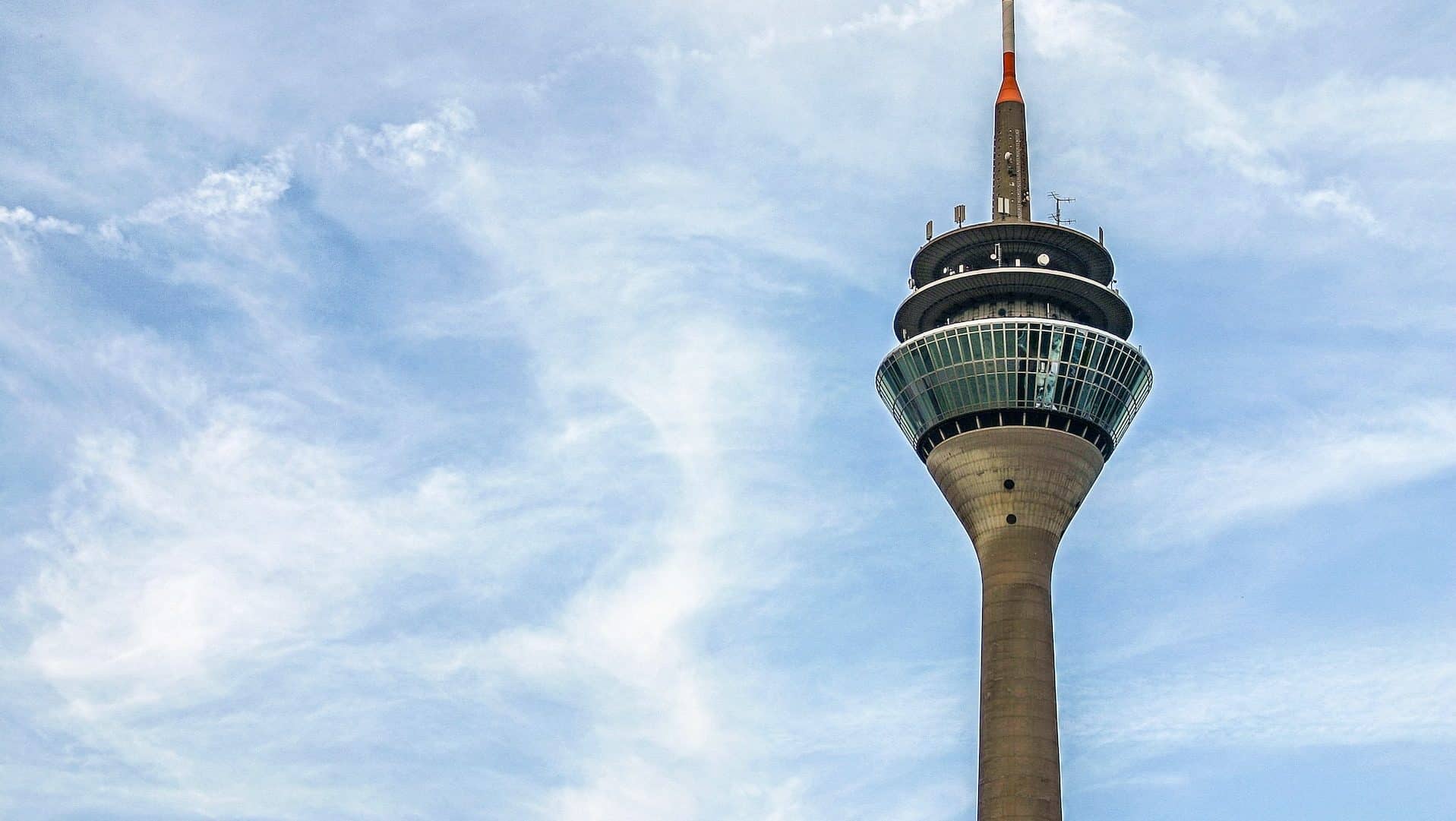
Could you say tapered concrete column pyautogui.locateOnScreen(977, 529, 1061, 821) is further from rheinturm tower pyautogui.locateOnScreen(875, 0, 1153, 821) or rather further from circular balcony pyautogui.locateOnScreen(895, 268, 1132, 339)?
circular balcony pyautogui.locateOnScreen(895, 268, 1132, 339)

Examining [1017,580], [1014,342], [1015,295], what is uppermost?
[1015,295]

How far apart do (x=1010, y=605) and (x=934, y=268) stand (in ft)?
96.9

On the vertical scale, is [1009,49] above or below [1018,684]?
above

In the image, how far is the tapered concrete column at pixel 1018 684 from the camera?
453 ft

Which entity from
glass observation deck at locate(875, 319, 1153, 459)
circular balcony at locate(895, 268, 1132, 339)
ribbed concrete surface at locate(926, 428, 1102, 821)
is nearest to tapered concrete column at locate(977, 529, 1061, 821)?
ribbed concrete surface at locate(926, 428, 1102, 821)

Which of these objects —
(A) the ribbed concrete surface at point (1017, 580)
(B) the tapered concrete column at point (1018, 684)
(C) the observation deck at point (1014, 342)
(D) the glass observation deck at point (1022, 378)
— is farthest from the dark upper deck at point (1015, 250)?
(B) the tapered concrete column at point (1018, 684)

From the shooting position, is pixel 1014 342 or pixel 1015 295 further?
pixel 1015 295

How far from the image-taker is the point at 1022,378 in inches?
5832

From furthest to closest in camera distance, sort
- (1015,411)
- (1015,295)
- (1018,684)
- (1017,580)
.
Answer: (1015,295)
(1015,411)
(1017,580)
(1018,684)

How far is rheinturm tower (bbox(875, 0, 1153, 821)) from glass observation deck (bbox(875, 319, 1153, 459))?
0.12m

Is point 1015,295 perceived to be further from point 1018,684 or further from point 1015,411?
point 1018,684

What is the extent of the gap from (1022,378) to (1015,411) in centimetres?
253

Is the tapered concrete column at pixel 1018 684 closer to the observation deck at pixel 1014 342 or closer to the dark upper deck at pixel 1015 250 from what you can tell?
the observation deck at pixel 1014 342

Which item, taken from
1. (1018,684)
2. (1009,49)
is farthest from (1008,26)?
(1018,684)
